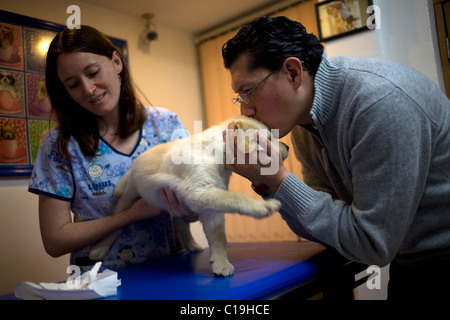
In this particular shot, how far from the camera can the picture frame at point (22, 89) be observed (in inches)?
62.1

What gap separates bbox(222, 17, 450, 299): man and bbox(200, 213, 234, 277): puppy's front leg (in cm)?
15

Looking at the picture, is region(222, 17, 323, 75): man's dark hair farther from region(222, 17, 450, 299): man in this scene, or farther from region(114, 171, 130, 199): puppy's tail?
region(114, 171, 130, 199): puppy's tail

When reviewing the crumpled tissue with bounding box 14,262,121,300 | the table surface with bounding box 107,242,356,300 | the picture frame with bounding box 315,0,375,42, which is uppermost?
the picture frame with bounding box 315,0,375,42

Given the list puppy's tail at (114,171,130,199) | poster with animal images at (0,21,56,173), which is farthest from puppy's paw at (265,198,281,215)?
poster with animal images at (0,21,56,173)

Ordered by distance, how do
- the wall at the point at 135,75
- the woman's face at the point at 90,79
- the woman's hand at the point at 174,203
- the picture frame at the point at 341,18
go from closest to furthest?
the woman's hand at the point at 174,203
the woman's face at the point at 90,79
the wall at the point at 135,75
the picture frame at the point at 341,18

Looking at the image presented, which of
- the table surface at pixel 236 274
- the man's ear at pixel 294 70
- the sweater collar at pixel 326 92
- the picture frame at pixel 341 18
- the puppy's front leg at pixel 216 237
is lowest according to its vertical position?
the table surface at pixel 236 274

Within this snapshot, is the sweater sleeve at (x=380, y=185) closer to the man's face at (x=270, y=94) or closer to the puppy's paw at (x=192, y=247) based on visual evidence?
the man's face at (x=270, y=94)

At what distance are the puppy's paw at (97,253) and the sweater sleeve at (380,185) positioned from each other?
0.71 metres

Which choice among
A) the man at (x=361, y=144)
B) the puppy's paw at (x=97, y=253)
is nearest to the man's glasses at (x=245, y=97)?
the man at (x=361, y=144)

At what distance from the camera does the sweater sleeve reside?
67 cm

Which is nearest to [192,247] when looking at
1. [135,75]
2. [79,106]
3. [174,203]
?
[174,203]

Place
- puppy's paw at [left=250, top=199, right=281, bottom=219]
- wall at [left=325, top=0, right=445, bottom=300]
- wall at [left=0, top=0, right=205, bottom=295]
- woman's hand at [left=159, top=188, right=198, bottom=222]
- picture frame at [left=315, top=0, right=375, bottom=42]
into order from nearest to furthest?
puppy's paw at [left=250, top=199, right=281, bottom=219] < woman's hand at [left=159, top=188, right=198, bottom=222] < wall at [left=325, top=0, right=445, bottom=300] < wall at [left=0, top=0, right=205, bottom=295] < picture frame at [left=315, top=0, right=375, bottom=42]

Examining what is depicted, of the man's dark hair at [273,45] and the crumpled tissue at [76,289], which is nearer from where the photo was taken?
the crumpled tissue at [76,289]

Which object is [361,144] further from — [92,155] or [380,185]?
[92,155]
